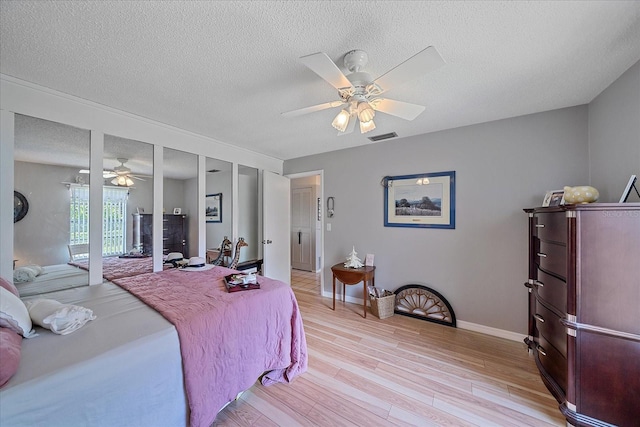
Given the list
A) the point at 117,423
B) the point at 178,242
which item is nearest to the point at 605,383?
the point at 117,423

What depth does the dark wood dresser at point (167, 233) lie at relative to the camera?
2.47 metres

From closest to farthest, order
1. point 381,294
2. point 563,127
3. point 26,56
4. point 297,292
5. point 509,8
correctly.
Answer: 1. point 509,8
2. point 26,56
3. point 563,127
4. point 381,294
5. point 297,292

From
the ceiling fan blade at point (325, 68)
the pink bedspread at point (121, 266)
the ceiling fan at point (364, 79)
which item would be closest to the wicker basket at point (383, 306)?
the ceiling fan at point (364, 79)

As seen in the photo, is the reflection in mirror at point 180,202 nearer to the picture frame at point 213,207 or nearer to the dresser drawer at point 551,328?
the picture frame at point 213,207

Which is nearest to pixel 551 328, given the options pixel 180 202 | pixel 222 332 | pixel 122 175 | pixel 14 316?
pixel 222 332

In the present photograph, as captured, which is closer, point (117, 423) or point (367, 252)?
point (117, 423)

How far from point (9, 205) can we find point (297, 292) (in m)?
3.32

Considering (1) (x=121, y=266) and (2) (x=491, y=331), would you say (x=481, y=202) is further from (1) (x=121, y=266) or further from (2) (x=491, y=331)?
(1) (x=121, y=266)

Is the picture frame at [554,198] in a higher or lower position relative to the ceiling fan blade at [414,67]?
lower

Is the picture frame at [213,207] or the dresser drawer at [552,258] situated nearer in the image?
the dresser drawer at [552,258]

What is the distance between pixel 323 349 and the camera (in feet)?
7.46

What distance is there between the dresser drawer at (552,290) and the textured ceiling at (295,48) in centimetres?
152

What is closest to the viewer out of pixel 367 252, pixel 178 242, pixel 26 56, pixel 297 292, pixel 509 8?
pixel 509 8

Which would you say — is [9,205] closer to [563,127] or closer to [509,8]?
[509,8]
